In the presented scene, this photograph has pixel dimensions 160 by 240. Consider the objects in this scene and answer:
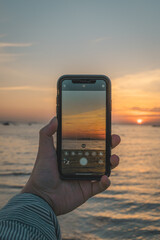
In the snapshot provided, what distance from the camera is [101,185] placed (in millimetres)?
2543

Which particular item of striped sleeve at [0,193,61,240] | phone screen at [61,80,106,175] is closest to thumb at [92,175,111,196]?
phone screen at [61,80,106,175]

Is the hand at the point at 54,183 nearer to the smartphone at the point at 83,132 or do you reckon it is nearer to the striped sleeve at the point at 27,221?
the smartphone at the point at 83,132

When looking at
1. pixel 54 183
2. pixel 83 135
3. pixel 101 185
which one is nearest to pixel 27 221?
pixel 54 183

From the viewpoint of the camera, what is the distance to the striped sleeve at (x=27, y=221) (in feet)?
3.92

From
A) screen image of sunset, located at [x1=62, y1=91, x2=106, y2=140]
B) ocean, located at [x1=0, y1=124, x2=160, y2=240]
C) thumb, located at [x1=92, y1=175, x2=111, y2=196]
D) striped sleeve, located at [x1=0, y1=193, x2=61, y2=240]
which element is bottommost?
ocean, located at [x1=0, y1=124, x2=160, y2=240]

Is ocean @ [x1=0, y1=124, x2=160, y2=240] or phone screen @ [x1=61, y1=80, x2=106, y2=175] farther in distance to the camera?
ocean @ [x1=0, y1=124, x2=160, y2=240]

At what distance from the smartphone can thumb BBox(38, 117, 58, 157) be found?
151 mm

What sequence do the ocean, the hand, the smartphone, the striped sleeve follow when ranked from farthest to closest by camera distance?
1. the ocean
2. the smartphone
3. the hand
4. the striped sleeve

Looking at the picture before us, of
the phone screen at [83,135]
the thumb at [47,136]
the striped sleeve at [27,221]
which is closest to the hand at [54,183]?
the thumb at [47,136]

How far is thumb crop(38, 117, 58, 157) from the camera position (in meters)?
2.47

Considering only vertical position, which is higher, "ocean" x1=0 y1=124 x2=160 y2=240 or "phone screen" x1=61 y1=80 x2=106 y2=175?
"phone screen" x1=61 y1=80 x2=106 y2=175

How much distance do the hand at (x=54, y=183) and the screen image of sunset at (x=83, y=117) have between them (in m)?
0.22

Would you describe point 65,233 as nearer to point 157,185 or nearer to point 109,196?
point 109,196

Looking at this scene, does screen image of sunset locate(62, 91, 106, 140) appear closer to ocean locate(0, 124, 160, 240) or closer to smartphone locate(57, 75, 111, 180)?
smartphone locate(57, 75, 111, 180)
